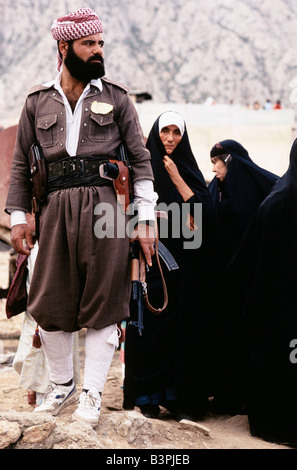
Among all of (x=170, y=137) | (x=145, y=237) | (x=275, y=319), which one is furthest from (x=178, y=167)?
(x=145, y=237)

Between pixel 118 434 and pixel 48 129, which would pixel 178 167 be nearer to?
pixel 48 129

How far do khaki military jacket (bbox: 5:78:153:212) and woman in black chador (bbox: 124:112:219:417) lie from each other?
1.17m

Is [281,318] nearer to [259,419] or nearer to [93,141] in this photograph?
[259,419]

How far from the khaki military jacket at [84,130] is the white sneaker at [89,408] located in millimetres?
949

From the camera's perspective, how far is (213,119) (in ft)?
77.0

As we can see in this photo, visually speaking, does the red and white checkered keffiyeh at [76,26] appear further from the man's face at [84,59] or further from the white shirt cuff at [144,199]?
the white shirt cuff at [144,199]

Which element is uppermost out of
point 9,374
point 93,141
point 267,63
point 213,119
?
point 267,63

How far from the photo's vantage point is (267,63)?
8156 centimetres
